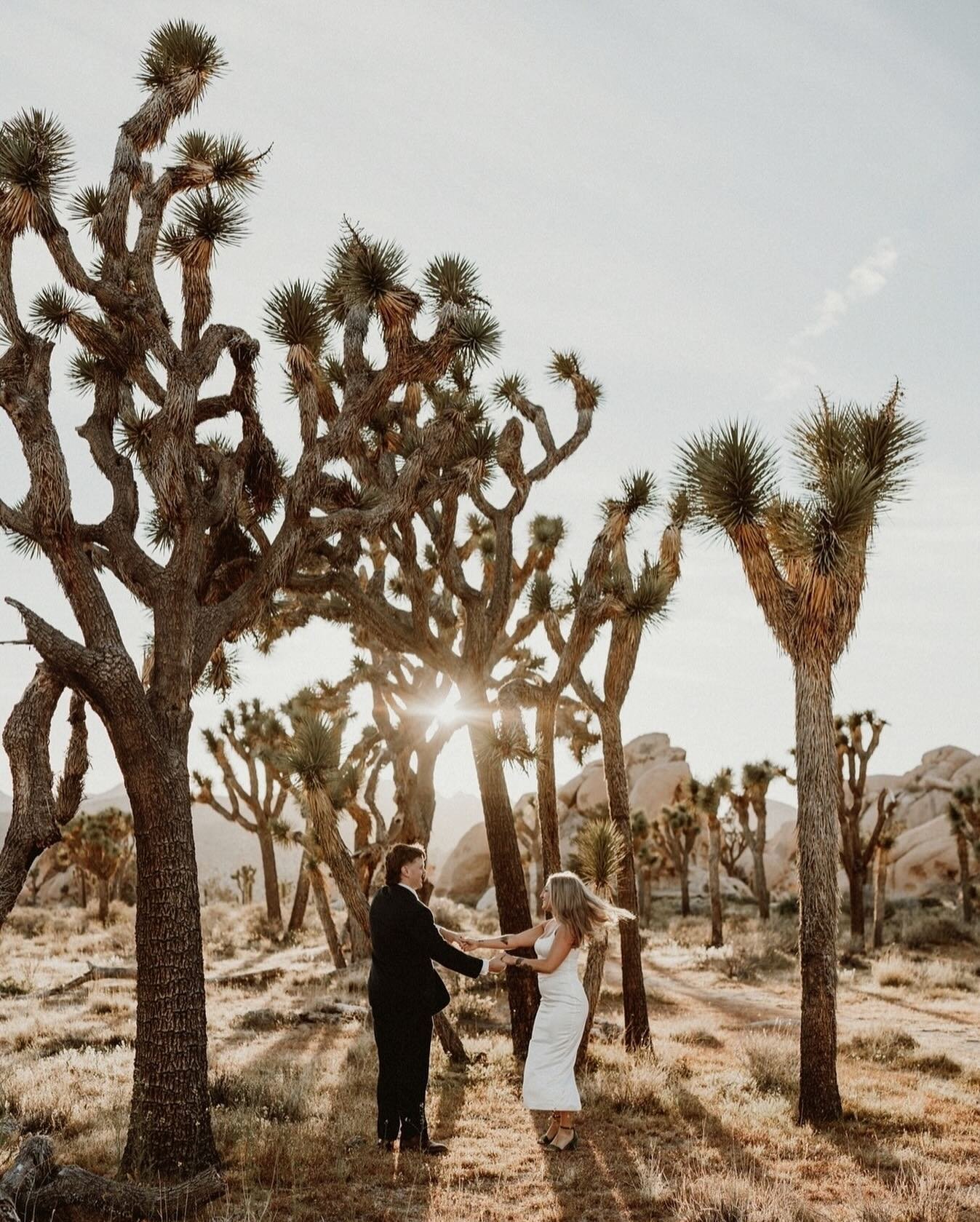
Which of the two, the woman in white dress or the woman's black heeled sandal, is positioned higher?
the woman in white dress

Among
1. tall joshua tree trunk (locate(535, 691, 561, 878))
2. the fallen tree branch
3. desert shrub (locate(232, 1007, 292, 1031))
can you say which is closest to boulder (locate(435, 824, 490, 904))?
desert shrub (locate(232, 1007, 292, 1031))

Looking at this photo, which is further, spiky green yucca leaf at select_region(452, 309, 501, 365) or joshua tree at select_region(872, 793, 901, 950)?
joshua tree at select_region(872, 793, 901, 950)

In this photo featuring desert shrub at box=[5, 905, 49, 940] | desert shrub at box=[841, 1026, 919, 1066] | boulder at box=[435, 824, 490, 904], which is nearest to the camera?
desert shrub at box=[841, 1026, 919, 1066]

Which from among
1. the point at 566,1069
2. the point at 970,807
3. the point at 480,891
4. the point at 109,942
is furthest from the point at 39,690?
the point at 480,891

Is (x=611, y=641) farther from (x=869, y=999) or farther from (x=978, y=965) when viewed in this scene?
(x=978, y=965)

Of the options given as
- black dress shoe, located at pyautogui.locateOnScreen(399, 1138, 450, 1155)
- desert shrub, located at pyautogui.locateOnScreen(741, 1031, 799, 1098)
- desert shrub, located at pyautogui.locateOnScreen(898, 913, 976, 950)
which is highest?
black dress shoe, located at pyautogui.locateOnScreen(399, 1138, 450, 1155)

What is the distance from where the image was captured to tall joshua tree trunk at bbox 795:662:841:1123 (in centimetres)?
723

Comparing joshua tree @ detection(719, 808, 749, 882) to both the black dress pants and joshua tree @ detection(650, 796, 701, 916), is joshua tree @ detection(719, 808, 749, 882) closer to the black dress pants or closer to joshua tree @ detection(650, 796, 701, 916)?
joshua tree @ detection(650, 796, 701, 916)

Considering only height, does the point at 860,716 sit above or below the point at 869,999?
above

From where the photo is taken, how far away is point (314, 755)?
10.6 meters

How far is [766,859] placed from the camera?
46000 millimetres

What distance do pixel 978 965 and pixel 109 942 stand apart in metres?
20.8

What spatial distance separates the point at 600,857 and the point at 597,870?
0.51 feet

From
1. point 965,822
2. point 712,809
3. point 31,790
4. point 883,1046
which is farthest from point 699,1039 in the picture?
point 965,822
